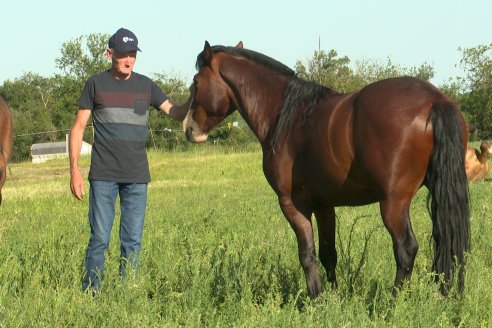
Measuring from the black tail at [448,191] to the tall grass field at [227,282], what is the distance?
24 cm

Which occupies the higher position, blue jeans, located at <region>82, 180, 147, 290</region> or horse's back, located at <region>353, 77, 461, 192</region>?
horse's back, located at <region>353, 77, 461, 192</region>

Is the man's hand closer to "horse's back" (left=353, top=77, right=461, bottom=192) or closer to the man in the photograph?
the man

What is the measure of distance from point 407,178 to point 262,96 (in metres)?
1.54

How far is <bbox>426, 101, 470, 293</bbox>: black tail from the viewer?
4.93m

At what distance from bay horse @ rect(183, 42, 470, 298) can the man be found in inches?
20.3

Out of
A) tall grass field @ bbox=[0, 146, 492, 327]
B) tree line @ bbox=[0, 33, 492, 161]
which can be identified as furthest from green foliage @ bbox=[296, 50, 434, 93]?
tall grass field @ bbox=[0, 146, 492, 327]

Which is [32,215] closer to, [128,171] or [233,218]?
[233,218]

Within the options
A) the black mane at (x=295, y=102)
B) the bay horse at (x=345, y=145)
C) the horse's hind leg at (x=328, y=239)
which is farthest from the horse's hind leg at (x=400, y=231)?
the black mane at (x=295, y=102)

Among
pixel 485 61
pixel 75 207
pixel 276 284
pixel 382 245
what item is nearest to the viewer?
pixel 276 284

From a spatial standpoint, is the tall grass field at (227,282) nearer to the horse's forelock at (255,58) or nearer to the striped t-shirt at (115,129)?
the striped t-shirt at (115,129)

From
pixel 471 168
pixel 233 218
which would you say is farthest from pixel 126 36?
pixel 471 168

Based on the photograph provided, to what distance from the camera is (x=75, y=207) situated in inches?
573

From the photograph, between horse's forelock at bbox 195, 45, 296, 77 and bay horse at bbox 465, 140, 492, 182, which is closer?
horse's forelock at bbox 195, 45, 296, 77

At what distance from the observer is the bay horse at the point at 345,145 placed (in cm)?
498
